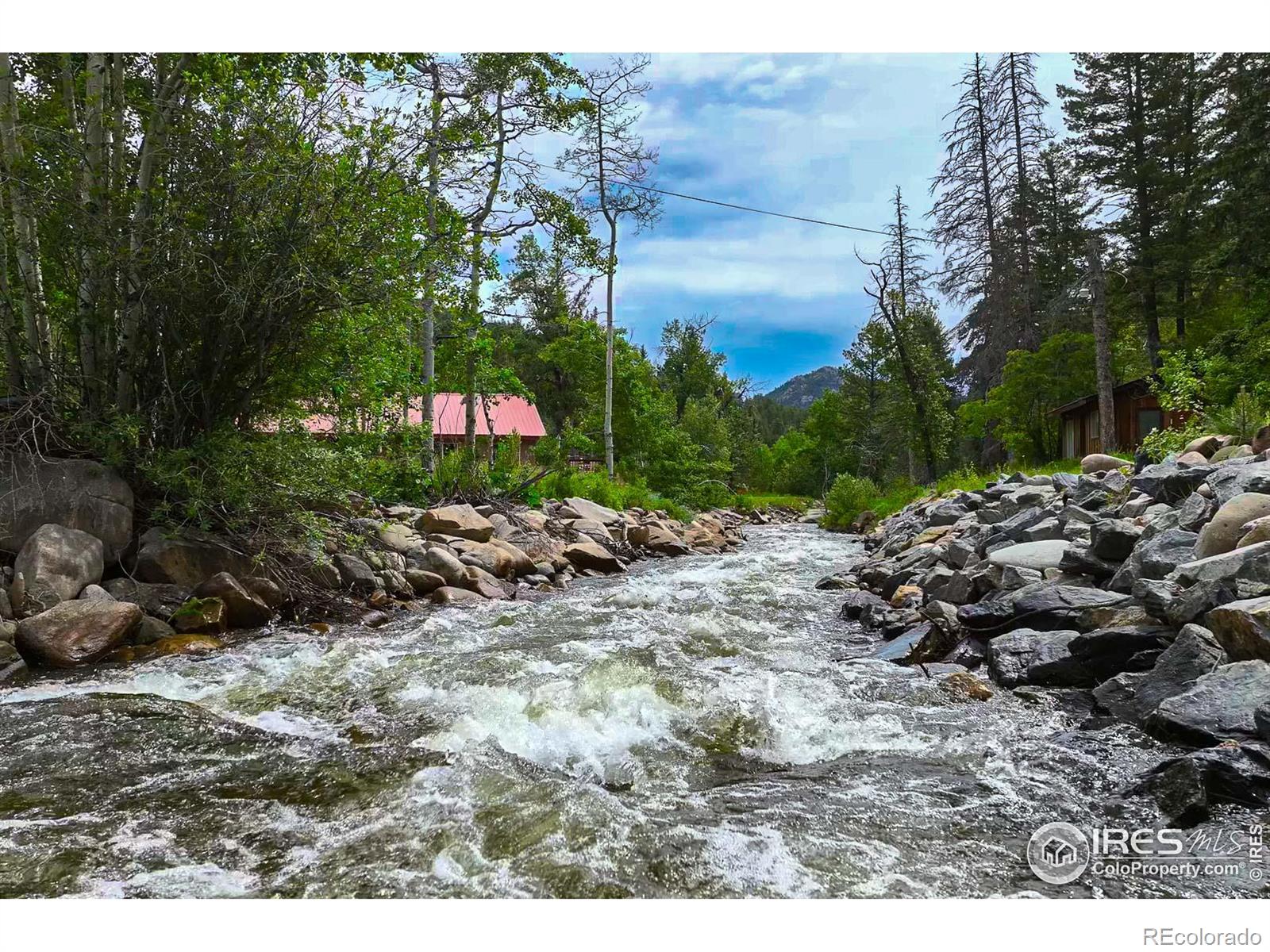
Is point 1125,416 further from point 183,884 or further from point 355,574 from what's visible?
point 183,884

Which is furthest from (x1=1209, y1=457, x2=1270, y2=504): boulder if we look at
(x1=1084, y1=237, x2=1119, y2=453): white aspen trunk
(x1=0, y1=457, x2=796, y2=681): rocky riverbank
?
(x1=1084, y1=237, x2=1119, y2=453): white aspen trunk

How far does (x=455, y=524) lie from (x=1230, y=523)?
8.70 m

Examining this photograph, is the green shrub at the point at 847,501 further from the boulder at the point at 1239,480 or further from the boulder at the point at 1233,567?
the boulder at the point at 1233,567

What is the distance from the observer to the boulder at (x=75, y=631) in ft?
16.4

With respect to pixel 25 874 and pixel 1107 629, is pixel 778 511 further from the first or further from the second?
pixel 25 874

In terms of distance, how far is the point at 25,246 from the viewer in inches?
249

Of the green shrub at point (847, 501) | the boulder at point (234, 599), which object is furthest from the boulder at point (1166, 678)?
the green shrub at point (847, 501)

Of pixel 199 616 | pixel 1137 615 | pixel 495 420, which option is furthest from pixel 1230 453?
pixel 495 420

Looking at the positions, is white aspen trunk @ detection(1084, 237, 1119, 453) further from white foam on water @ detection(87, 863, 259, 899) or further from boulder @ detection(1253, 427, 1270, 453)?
white foam on water @ detection(87, 863, 259, 899)

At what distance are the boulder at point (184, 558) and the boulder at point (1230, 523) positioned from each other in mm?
7869

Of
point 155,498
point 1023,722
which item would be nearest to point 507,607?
point 155,498

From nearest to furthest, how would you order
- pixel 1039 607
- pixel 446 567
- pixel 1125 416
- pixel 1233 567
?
pixel 1233 567 < pixel 1039 607 < pixel 446 567 < pixel 1125 416

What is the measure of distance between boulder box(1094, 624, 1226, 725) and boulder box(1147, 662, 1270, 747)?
185mm

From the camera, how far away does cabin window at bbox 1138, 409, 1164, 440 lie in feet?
67.4
